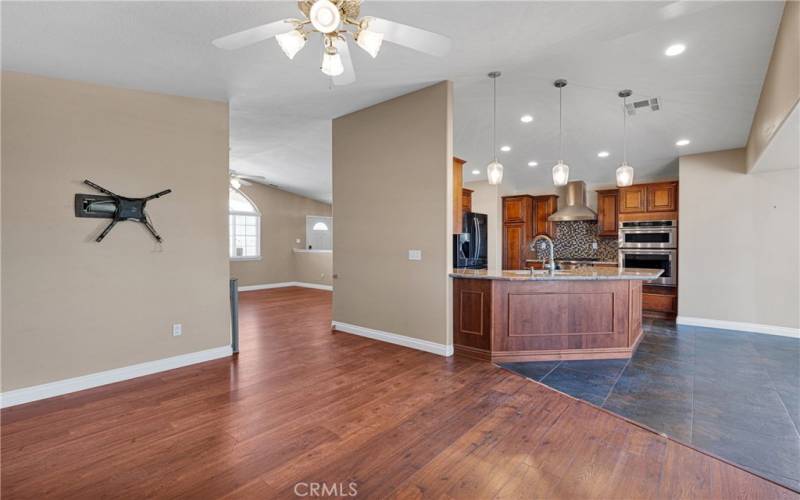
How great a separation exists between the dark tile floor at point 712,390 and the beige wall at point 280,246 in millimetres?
7103

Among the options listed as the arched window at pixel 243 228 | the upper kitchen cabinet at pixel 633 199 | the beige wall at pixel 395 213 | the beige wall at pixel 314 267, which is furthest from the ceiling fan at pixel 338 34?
the arched window at pixel 243 228

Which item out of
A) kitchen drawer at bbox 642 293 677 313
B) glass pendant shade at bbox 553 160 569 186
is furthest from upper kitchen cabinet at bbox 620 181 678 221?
glass pendant shade at bbox 553 160 569 186

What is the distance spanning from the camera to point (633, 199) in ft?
20.7

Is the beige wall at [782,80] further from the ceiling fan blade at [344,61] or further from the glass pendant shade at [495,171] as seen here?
the ceiling fan blade at [344,61]

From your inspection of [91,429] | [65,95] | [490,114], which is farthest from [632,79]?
[91,429]

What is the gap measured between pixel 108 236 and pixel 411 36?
323cm

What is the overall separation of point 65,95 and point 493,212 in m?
7.07

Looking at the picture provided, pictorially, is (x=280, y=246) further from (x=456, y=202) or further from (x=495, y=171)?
(x=495, y=171)

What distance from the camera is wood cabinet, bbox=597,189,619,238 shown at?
693 centimetres

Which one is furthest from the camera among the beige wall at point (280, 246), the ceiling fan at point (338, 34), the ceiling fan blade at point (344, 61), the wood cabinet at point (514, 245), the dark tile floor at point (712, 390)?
the beige wall at point (280, 246)

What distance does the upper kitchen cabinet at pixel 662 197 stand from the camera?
235 inches

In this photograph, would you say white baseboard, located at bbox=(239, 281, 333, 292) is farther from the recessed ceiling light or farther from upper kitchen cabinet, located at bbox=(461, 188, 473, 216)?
the recessed ceiling light

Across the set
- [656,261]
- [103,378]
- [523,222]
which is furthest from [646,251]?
[103,378]

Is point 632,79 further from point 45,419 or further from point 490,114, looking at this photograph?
point 45,419
